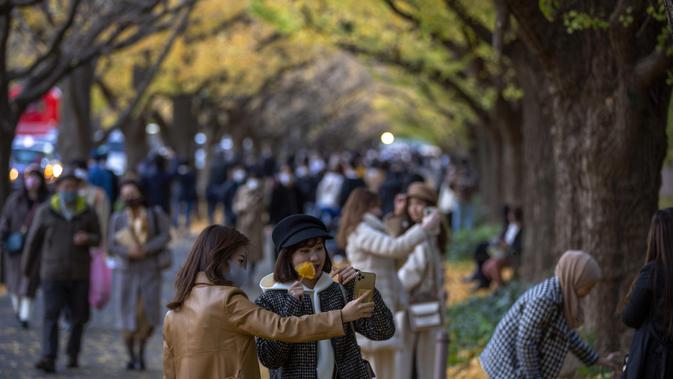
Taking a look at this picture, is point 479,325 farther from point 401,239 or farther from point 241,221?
point 241,221

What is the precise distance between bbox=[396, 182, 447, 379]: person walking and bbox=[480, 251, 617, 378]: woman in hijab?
2528 millimetres

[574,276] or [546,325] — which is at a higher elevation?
[574,276]

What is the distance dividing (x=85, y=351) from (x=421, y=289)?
4.56m

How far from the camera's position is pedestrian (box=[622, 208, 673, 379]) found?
5.68m

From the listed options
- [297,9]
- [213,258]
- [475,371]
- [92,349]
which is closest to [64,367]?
[92,349]

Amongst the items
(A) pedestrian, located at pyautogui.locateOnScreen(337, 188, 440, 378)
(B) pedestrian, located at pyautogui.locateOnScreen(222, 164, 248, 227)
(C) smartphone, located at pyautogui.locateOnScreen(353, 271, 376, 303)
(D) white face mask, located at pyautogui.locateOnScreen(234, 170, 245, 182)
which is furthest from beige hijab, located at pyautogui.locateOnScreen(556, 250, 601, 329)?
(D) white face mask, located at pyautogui.locateOnScreen(234, 170, 245, 182)

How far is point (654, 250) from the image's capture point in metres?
5.79

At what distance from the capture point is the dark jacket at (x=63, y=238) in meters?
10.9

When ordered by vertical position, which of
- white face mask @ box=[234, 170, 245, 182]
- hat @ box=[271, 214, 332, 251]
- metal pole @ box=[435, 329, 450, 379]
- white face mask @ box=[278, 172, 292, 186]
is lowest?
metal pole @ box=[435, 329, 450, 379]

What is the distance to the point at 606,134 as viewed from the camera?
913 centimetres

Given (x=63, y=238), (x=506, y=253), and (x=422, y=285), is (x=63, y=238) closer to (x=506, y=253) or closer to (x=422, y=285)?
(x=422, y=285)

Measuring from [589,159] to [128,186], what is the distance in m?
4.26

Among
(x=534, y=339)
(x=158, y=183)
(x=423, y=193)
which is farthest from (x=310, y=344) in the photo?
(x=158, y=183)

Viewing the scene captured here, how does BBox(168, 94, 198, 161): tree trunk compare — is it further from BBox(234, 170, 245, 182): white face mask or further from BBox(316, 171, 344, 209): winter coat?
BBox(316, 171, 344, 209): winter coat
